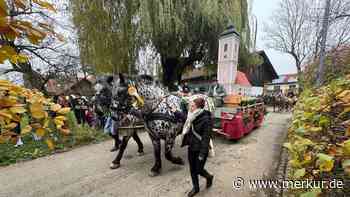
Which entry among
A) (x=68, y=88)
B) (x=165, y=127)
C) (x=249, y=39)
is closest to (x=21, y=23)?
(x=165, y=127)

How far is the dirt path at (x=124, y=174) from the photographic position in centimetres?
312

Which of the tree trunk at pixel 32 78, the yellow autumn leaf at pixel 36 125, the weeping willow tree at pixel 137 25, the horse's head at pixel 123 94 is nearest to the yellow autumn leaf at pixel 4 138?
the yellow autumn leaf at pixel 36 125

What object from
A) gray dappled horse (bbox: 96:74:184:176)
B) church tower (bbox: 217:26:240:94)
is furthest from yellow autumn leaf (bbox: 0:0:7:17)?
church tower (bbox: 217:26:240:94)

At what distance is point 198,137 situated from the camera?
2.80 m

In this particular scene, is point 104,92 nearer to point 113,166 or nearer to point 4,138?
point 113,166

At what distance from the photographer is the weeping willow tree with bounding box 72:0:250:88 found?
8.34 metres

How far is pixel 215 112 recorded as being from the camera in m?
5.86

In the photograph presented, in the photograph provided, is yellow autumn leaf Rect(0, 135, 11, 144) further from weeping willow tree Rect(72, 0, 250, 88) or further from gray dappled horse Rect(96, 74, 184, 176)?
weeping willow tree Rect(72, 0, 250, 88)

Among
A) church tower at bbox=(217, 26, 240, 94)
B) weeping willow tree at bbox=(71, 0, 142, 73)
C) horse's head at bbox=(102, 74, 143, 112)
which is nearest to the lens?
horse's head at bbox=(102, 74, 143, 112)

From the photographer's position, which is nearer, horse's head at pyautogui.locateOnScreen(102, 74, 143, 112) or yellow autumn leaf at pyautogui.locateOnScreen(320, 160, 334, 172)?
yellow autumn leaf at pyautogui.locateOnScreen(320, 160, 334, 172)

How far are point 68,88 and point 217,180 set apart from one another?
1324 centimetres

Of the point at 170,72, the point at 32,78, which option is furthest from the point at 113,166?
the point at 32,78

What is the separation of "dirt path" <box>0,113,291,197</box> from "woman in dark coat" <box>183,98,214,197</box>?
477 mm

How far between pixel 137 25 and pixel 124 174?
7.38 metres
